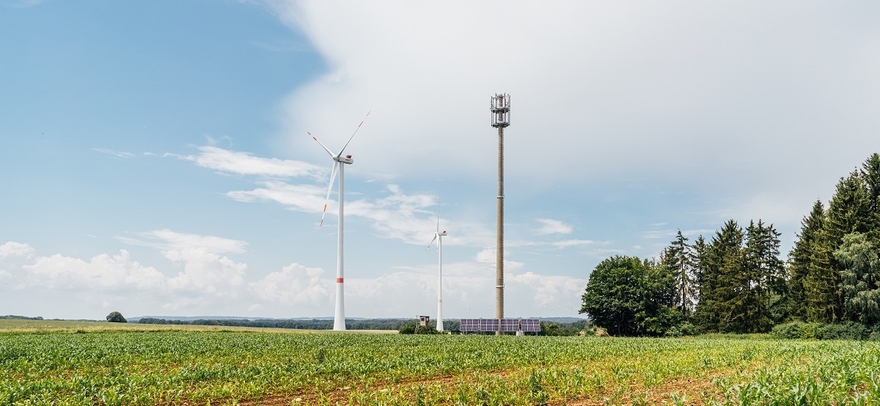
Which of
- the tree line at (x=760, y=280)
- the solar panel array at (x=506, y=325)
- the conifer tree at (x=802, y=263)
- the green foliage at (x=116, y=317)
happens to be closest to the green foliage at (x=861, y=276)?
the tree line at (x=760, y=280)

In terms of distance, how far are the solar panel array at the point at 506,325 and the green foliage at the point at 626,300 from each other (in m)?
10.9

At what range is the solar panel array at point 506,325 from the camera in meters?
83.2

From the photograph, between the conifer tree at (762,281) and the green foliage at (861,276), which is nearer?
the green foliage at (861,276)

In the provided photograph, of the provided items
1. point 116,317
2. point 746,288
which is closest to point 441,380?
point 746,288

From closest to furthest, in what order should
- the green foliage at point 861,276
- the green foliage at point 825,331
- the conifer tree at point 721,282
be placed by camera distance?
the green foliage at point 861,276, the green foliage at point 825,331, the conifer tree at point 721,282

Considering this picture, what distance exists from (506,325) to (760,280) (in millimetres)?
46270

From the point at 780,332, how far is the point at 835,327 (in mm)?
6471

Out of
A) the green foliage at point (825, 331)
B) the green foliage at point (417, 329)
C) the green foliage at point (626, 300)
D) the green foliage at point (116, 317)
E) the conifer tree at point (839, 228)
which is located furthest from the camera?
the green foliage at point (116, 317)

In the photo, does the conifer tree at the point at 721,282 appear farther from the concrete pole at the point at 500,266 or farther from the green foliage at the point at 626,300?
the concrete pole at the point at 500,266

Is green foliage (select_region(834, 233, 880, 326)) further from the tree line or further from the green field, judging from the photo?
the green field

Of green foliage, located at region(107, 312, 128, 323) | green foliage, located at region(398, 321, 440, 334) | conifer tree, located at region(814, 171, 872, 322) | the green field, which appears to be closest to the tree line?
conifer tree, located at region(814, 171, 872, 322)

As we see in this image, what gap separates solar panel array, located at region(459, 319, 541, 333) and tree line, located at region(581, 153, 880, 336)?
1094 cm

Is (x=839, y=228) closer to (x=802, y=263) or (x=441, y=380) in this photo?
(x=802, y=263)

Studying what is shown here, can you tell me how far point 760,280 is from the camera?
95062mm
